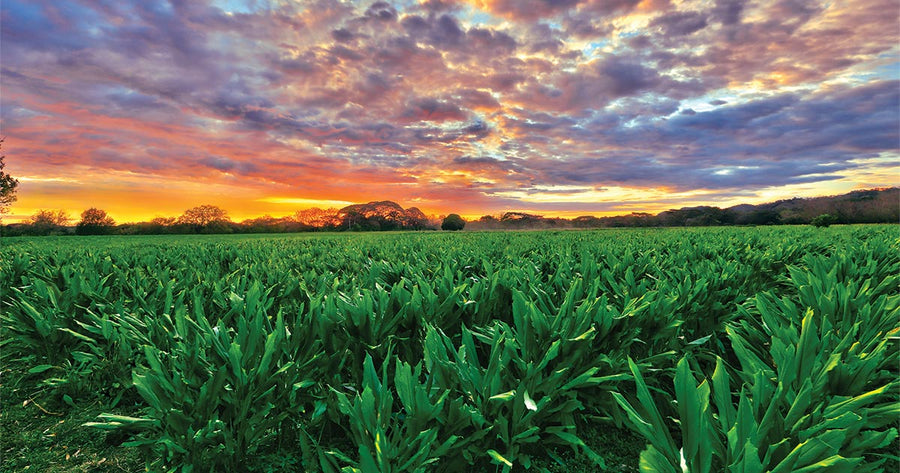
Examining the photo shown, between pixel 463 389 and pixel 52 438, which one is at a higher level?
pixel 463 389

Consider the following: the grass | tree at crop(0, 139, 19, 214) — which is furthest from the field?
tree at crop(0, 139, 19, 214)

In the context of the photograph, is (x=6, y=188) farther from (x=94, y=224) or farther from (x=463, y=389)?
(x=463, y=389)

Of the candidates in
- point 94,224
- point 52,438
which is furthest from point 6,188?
point 52,438

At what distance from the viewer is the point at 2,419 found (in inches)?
118

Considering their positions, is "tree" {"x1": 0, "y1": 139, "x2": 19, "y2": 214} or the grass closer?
the grass

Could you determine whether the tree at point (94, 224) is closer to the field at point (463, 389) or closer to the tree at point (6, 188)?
the tree at point (6, 188)

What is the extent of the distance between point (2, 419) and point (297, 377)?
8.88 ft

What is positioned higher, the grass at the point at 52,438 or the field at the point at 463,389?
the field at the point at 463,389

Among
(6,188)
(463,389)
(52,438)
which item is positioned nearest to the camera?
(463,389)

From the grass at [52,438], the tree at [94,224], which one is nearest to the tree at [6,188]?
the tree at [94,224]

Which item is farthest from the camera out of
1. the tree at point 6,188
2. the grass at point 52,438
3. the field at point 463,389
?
the tree at point 6,188

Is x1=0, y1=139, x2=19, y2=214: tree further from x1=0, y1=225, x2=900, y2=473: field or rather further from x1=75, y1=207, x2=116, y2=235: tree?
x1=0, y1=225, x2=900, y2=473: field

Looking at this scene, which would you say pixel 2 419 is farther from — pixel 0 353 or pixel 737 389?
pixel 737 389

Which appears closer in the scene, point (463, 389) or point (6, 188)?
point (463, 389)
